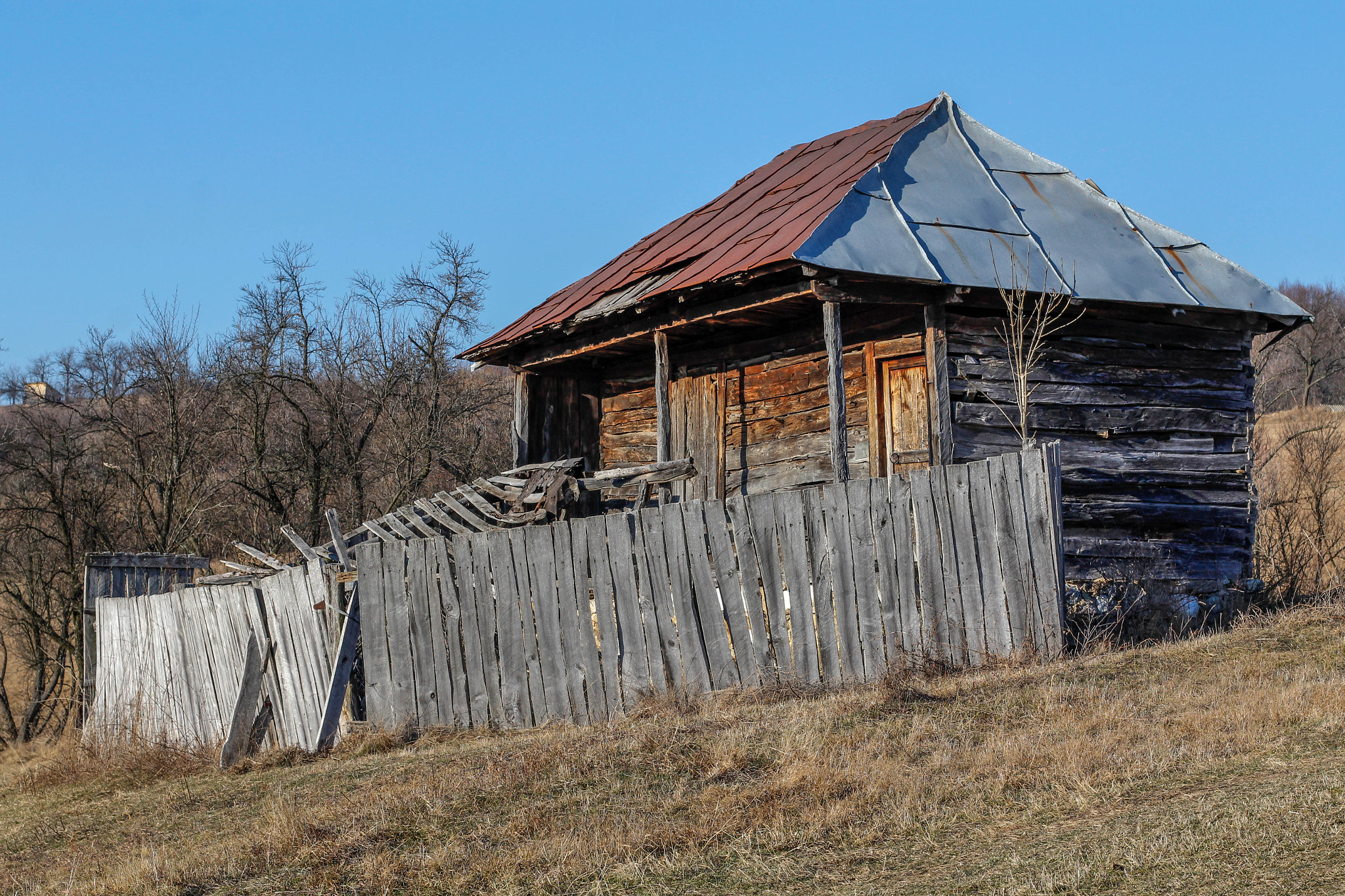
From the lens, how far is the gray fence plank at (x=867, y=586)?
7.47 metres

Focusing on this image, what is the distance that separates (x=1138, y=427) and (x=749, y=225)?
175 inches

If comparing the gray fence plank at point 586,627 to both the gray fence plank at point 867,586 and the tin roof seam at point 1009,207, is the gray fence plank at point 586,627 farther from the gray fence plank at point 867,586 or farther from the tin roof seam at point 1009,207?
the tin roof seam at point 1009,207

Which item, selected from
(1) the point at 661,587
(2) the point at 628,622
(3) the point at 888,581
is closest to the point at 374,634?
(2) the point at 628,622

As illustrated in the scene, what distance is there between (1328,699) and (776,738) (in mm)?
3006

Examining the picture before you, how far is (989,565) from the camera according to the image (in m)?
7.40

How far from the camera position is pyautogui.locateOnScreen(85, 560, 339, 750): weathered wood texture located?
8.81 metres

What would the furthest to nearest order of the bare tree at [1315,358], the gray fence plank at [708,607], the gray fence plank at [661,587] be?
the bare tree at [1315,358]
the gray fence plank at [661,587]
the gray fence plank at [708,607]

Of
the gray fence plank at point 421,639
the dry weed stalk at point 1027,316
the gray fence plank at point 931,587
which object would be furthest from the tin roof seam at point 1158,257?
the gray fence plank at point 421,639

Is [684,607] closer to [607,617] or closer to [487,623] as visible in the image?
[607,617]

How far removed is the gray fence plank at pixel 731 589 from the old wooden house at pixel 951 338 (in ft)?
6.12

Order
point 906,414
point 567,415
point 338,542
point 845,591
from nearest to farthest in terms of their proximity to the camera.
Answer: point 845,591 < point 338,542 < point 906,414 < point 567,415

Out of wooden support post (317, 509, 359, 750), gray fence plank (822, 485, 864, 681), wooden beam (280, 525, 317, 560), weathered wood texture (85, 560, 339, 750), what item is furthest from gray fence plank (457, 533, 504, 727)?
gray fence plank (822, 485, 864, 681)

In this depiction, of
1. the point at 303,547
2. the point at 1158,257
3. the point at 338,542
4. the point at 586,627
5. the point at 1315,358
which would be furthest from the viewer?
the point at 1315,358

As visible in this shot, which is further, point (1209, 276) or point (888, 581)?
point (1209, 276)
